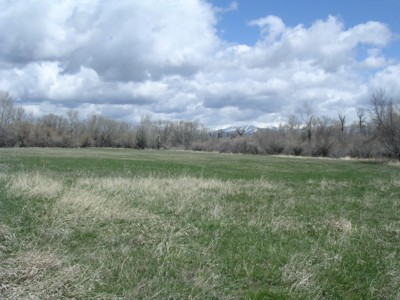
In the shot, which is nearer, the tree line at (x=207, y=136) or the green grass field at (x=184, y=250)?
the green grass field at (x=184, y=250)

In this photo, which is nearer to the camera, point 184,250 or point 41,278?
point 41,278

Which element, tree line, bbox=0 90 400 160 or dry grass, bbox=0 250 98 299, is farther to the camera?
tree line, bbox=0 90 400 160

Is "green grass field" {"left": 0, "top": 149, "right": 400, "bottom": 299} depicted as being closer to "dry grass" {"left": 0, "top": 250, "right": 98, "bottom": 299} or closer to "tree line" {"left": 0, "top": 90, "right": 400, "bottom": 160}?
"dry grass" {"left": 0, "top": 250, "right": 98, "bottom": 299}

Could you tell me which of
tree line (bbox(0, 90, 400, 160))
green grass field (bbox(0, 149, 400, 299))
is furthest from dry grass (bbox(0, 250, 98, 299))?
tree line (bbox(0, 90, 400, 160))

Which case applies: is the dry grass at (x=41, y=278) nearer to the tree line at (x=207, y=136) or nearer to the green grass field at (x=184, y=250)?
the green grass field at (x=184, y=250)

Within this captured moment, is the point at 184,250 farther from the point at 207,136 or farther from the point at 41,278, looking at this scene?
the point at 207,136

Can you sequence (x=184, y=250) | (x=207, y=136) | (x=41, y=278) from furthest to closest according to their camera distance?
(x=207, y=136), (x=184, y=250), (x=41, y=278)

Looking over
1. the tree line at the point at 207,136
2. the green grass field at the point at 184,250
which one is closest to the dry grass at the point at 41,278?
the green grass field at the point at 184,250

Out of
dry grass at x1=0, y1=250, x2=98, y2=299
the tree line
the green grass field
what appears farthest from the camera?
the tree line

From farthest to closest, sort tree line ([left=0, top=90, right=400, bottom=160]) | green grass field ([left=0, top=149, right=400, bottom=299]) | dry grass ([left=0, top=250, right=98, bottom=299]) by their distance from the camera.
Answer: tree line ([left=0, top=90, right=400, bottom=160]), green grass field ([left=0, top=149, right=400, bottom=299]), dry grass ([left=0, top=250, right=98, bottom=299])

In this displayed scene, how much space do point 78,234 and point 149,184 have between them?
9.23 metres

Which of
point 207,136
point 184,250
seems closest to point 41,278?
point 184,250

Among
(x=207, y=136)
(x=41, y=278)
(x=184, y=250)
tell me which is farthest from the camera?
(x=207, y=136)

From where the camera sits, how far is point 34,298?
4.89 m
